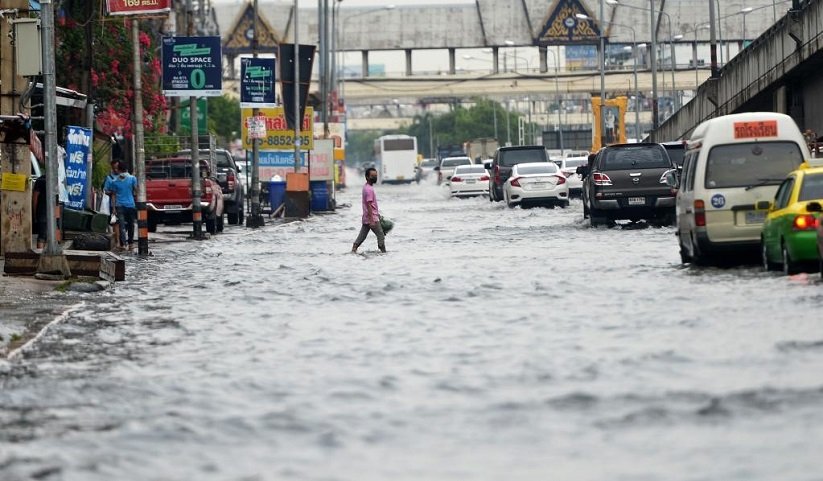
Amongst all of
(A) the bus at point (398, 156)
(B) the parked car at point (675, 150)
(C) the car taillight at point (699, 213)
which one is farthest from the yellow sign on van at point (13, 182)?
(A) the bus at point (398, 156)

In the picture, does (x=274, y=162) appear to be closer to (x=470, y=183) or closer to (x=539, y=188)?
(x=539, y=188)

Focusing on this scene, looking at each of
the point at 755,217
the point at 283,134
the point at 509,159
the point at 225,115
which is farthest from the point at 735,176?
the point at 225,115

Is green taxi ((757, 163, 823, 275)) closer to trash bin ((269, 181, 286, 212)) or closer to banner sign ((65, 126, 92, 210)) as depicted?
banner sign ((65, 126, 92, 210))

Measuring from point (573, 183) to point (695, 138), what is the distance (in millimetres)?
41354

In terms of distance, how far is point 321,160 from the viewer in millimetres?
62312

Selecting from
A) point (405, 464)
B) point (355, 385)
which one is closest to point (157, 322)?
point (355, 385)

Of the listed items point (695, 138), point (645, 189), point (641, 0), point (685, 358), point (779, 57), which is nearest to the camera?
point (685, 358)

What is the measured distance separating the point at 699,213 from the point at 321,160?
132 ft

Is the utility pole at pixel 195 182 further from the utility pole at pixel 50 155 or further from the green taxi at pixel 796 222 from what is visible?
the green taxi at pixel 796 222

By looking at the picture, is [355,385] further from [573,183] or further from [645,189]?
[573,183]

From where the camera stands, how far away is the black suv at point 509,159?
6125cm

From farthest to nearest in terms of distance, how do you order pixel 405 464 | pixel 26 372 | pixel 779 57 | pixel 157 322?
pixel 779 57 < pixel 157 322 < pixel 26 372 < pixel 405 464

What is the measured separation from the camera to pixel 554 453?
30.3 ft

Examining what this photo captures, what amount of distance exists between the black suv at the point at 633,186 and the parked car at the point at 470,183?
37.3 m
